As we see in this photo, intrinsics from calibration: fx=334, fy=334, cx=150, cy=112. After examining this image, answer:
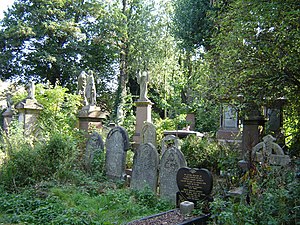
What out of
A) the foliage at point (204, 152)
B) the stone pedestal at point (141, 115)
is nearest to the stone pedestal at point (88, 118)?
the stone pedestal at point (141, 115)

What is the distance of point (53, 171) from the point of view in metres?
7.61

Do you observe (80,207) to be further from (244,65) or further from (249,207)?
(244,65)

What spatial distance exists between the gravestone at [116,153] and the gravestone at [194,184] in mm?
2416

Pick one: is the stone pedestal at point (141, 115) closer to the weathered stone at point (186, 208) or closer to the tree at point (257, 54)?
the tree at point (257, 54)

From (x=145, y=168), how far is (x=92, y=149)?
2044mm

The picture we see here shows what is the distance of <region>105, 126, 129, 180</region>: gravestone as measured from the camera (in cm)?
823

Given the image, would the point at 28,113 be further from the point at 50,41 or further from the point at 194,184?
the point at 50,41

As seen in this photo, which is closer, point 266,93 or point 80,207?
point 80,207

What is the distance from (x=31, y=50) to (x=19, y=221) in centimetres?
2025

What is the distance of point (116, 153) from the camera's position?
837cm

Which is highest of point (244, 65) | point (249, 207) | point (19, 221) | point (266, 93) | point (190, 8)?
point (190, 8)

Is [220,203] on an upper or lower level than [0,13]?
lower

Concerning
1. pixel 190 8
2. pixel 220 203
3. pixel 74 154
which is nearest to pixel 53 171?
pixel 74 154

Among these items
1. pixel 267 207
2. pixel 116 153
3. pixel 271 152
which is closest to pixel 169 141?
pixel 116 153
